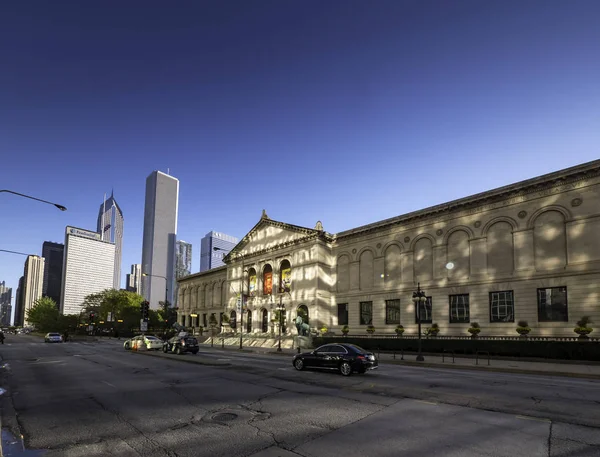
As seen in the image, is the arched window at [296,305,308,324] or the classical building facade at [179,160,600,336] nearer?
the classical building facade at [179,160,600,336]

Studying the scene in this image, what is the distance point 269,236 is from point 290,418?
181ft

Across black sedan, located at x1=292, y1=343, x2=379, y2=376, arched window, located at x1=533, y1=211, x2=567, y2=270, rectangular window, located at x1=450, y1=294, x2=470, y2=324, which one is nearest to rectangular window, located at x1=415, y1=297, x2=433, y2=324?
rectangular window, located at x1=450, y1=294, x2=470, y2=324

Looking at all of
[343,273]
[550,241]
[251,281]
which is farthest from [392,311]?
[251,281]

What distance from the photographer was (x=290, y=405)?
11.9 metres

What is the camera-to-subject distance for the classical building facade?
32781mm

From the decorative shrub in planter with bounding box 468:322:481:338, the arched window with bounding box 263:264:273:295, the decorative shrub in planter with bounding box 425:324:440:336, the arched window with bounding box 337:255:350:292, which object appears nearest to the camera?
the decorative shrub in planter with bounding box 468:322:481:338

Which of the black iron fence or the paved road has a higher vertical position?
the paved road

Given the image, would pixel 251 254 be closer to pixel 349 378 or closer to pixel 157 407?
pixel 349 378

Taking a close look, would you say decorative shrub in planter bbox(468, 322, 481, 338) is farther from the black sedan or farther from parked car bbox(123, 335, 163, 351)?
parked car bbox(123, 335, 163, 351)

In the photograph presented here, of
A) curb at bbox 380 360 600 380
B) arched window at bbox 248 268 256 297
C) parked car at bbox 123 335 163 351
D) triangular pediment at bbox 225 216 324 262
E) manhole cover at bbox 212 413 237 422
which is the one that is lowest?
parked car at bbox 123 335 163 351

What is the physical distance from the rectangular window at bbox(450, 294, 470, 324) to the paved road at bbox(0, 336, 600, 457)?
77.6 feet

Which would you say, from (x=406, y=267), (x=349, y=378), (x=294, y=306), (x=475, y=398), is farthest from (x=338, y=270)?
(x=475, y=398)

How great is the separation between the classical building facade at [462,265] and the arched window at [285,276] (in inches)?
6.2

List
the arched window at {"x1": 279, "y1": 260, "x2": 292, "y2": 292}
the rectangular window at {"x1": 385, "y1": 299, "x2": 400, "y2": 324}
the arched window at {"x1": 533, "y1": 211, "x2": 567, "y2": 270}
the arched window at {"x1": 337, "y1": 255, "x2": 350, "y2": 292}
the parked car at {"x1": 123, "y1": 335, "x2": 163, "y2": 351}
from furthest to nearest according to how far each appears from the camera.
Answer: the arched window at {"x1": 279, "y1": 260, "x2": 292, "y2": 292} < the arched window at {"x1": 337, "y1": 255, "x2": 350, "y2": 292} < the rectangular window at {"x1": 385, "y1": 299, "x2": 400, "y2": 324} < the parked car at {"x1": 123, "y1": 335, "x2": 163, "y2": 351} < the arched window at {"x1": 533, "y1": 211, "x2": 567, "y2": 270}
